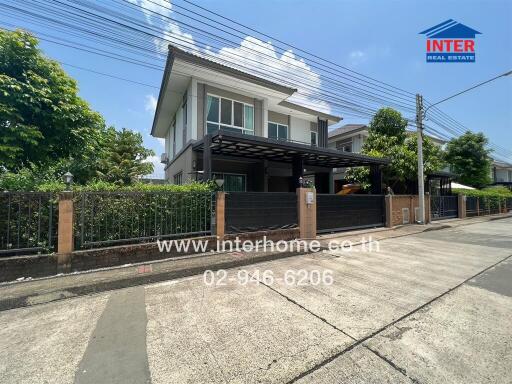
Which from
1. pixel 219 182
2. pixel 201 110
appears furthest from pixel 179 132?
pixel 219 182

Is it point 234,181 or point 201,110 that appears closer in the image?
point 201,110

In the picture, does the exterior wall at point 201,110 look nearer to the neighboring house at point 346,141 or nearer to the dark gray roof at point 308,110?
the dark gray roof at point 308,110

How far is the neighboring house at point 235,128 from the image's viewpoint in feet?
31.0

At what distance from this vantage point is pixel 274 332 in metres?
3.05

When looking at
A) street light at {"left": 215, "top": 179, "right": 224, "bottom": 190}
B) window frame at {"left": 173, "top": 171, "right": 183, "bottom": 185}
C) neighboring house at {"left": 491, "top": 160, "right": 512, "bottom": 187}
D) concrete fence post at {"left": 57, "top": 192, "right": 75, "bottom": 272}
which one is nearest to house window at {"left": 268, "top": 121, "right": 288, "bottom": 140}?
window frame at {"left": 173, "top": 171, "right": 183, "bottom": 185}

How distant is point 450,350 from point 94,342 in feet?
13.1

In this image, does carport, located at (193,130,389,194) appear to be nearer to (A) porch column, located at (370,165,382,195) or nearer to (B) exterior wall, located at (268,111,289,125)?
(A) porch column, located at (370,165,382,195)

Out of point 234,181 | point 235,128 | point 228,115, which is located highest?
point 228,115

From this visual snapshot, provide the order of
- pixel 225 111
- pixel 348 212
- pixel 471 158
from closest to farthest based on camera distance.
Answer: pixel 348 212 < pixel 225 111 < pixel 471 158

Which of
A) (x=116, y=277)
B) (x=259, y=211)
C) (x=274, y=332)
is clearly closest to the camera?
(x=274, y=332)

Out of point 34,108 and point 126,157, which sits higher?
point 126,157

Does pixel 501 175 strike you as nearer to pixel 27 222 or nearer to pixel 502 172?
pixel 502 172

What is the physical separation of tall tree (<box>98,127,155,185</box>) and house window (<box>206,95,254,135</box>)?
905 cm

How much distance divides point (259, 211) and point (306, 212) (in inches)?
82.0
